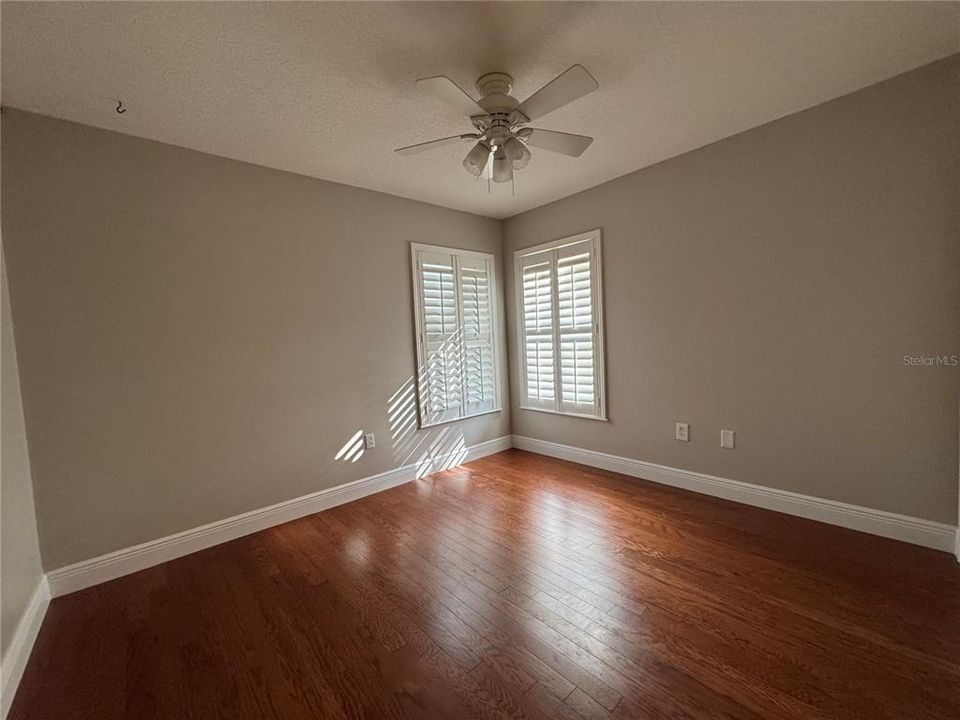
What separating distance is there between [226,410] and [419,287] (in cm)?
173

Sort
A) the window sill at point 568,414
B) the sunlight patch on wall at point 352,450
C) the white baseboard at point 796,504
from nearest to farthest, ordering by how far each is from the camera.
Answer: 1. the white baseboard at point 796,504
2. the sunlight patch on wall at point 352,450
3. the window sill at point 568,414

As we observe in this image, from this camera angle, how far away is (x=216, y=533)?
8.18ft

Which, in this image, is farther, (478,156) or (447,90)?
(478,156)

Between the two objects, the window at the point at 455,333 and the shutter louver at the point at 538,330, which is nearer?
the window at the point at 455,333

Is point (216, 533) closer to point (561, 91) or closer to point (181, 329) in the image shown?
point (181, 329)

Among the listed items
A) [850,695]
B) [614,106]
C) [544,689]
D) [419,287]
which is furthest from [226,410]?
[850,695]

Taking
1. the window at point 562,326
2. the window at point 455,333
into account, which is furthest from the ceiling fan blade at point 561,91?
the window at point 455,333

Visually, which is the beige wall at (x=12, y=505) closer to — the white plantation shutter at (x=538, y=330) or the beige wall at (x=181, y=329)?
the beige wall at (x=181, y=329)

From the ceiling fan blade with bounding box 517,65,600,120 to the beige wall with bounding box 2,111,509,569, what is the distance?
1.81 metres

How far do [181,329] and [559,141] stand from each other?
2395mm

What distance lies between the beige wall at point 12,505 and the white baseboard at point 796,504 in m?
3.49

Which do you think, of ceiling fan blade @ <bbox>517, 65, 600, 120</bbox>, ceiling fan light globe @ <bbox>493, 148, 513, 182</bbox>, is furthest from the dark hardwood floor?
ceiling fan blade @ <bbox>517, 65, 600, 120</bbox>

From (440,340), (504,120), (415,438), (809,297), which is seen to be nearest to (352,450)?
(415,438)

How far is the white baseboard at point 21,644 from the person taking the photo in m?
1.42
